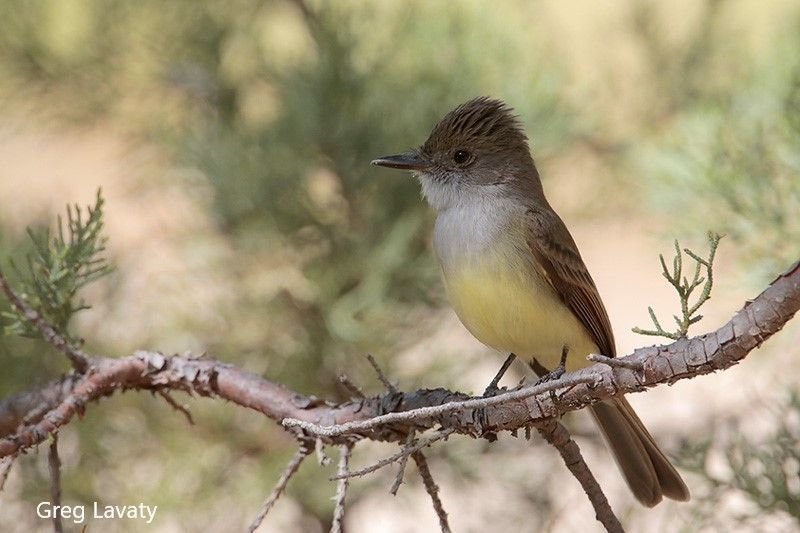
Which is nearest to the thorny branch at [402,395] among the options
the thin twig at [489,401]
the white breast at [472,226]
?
the thin twig at [489,401]

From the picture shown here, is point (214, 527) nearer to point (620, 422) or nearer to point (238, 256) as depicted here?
point (238, 256)

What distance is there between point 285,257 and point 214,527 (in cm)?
56

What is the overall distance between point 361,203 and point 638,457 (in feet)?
2.54

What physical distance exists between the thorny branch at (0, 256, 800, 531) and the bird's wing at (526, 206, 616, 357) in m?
0.60

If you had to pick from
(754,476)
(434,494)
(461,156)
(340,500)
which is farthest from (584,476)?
(461,156)

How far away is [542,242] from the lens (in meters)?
2.14

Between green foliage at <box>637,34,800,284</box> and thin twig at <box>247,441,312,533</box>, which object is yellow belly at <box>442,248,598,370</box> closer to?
green foliage at <box>637,34,800,284</box>

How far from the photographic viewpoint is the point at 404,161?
2.16m

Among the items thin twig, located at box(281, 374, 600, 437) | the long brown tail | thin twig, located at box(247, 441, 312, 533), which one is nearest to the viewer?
thin twig, located at box(281, 374, 600, 437)

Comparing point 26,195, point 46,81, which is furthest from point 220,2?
point 26,195

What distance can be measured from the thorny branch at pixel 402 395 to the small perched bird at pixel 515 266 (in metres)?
0.46

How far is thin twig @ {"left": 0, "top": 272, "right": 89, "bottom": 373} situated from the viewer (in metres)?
1.53

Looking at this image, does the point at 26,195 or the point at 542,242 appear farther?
the point at 26,195

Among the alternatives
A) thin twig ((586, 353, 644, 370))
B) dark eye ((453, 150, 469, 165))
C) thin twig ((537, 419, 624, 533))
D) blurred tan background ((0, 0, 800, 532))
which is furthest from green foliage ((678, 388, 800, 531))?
dark eye ((453, 150, 469, 165))
